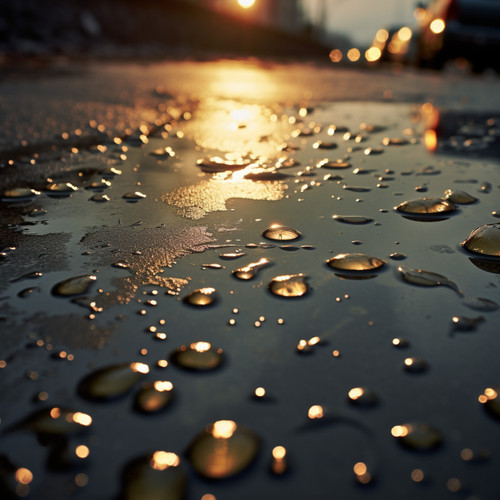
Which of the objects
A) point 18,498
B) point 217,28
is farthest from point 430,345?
point 217,28

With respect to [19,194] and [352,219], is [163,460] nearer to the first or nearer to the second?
[352,219]

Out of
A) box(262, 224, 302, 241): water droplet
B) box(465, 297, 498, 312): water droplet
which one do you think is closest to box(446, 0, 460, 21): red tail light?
box(262, 224, 302, 241): water droplet

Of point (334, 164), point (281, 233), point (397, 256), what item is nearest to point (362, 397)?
point (397, 256)

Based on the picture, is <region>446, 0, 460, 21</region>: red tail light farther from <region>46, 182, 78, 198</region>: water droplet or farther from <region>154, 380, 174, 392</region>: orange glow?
<region>154, 380, 174, 392</region>: orange glow

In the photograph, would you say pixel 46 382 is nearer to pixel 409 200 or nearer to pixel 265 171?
pixel 409 200

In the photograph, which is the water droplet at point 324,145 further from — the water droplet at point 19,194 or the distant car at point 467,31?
the distant car at point 467,31

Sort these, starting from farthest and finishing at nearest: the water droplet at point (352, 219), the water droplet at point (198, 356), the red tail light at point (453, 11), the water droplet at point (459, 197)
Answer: the red tail light at point (453, 11) → the water droplet at point (459, 197) → the water droplet at point (352, 219) → the water droplet at point (198, 356)

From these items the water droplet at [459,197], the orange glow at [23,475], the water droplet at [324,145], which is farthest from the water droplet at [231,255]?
the water droplet at [324,145]
